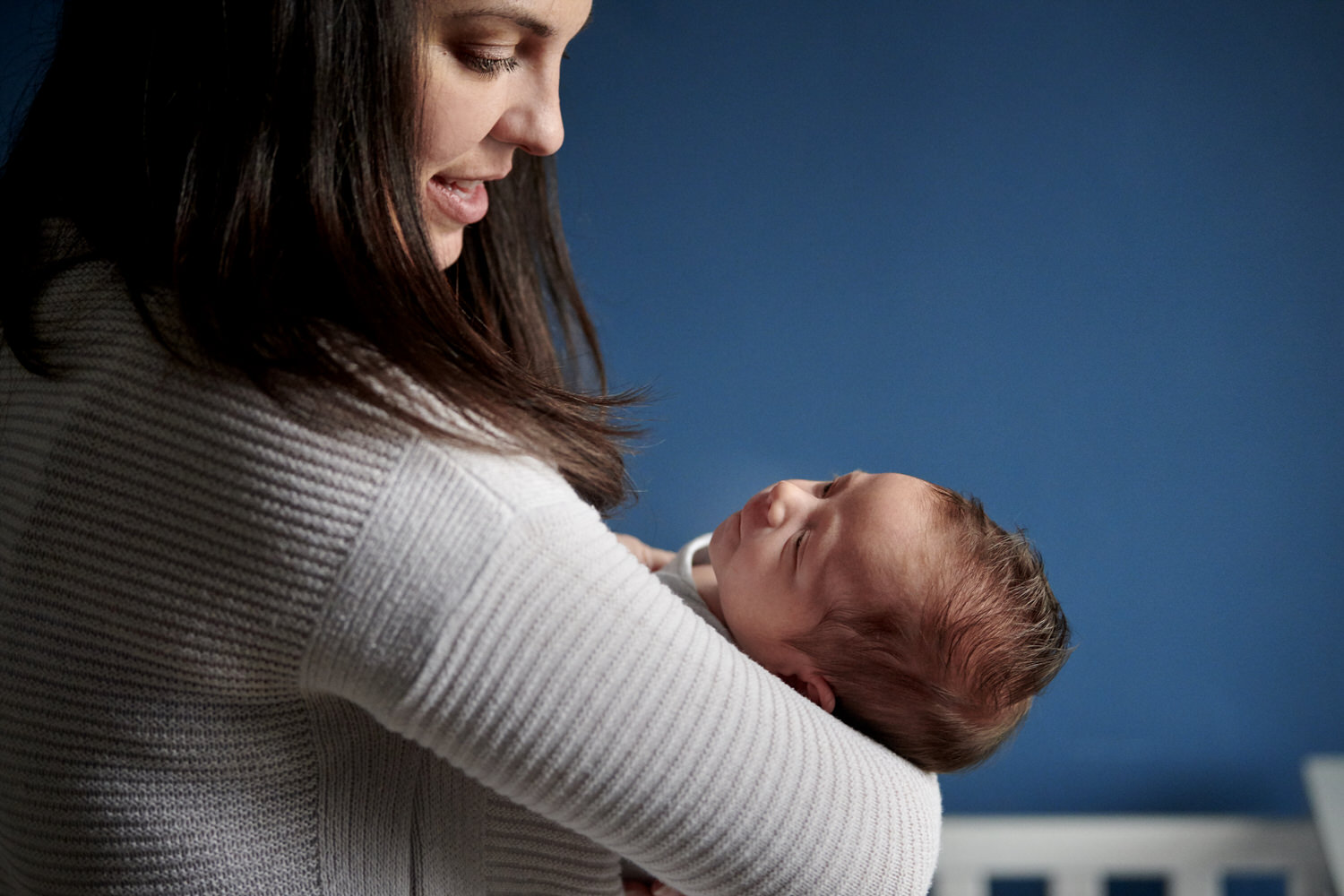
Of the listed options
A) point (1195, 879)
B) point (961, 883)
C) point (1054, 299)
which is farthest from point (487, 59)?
point (1195, 879)

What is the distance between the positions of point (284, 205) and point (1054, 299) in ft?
4.37

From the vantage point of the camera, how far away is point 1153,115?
1580 mm

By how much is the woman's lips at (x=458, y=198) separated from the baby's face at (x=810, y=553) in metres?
0.44

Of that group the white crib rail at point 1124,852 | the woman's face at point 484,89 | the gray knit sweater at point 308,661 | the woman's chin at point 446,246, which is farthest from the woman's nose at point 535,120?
the white crib rail at point 1124,852

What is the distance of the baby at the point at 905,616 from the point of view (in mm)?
958

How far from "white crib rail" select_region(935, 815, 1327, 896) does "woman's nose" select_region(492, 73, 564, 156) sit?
130 centimetres

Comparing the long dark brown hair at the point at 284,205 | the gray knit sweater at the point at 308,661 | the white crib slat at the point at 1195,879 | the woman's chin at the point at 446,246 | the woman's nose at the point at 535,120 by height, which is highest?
the white crib slat at the point at 1195,879

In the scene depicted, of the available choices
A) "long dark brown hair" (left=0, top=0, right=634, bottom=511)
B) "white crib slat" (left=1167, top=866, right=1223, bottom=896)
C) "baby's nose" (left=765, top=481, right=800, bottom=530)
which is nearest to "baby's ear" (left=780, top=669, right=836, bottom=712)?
"baby's nose" (left=765, top=481, right=800, bottom=530)

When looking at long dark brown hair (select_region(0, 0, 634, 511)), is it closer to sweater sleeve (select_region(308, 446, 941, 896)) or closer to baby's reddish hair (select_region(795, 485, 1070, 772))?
sweater sleeve (select_region(308, 446, 941, 896))

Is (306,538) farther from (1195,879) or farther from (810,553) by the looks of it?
(1195,879)

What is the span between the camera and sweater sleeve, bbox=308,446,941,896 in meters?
0.56

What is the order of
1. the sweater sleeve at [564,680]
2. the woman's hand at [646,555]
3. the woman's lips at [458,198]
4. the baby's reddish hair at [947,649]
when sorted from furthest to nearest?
the woman's hand at [646,555]
the baby's reddish hair at [947,649]
the woman's lips at [458,198]
the sweater sleeve at [564,680]

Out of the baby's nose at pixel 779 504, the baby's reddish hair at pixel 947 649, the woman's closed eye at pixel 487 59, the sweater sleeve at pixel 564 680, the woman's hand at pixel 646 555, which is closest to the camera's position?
the sweater sleeve at pixel 564 680

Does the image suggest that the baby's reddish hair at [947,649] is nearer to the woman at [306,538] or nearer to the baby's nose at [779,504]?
the baby's nose at [779,504]
